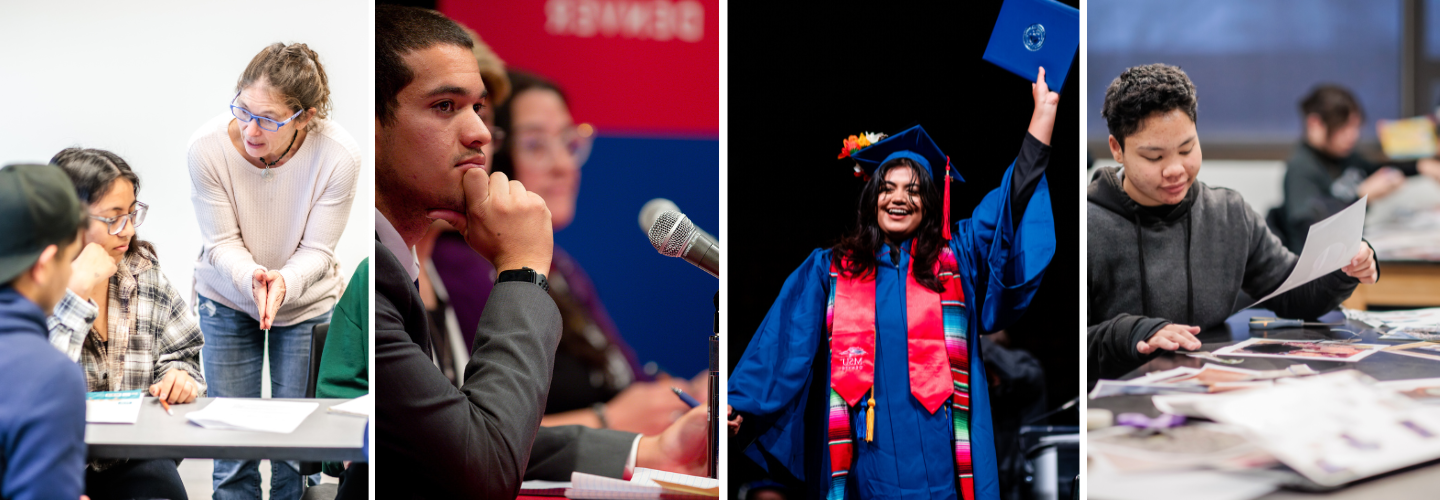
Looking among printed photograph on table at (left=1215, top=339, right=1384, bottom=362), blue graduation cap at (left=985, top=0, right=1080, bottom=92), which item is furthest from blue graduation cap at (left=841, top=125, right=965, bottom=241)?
printed photograph on table at (left=1215, top=339, right=1384, bottom=362)

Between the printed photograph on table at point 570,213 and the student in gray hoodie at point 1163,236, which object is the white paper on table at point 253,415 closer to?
the printed photograph on table at point 570,213

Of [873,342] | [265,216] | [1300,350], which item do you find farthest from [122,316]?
[1300,350]

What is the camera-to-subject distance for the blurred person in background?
9.75 ft

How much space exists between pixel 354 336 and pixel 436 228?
1.36 ft

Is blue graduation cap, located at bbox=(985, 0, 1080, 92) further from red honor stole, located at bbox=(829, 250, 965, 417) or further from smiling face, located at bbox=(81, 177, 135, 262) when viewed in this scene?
smiling face, located at bbox=(81, 177, 135, 262)

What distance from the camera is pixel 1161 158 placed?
2.94 m

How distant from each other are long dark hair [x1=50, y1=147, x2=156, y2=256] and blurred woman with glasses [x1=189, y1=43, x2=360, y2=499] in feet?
0.60

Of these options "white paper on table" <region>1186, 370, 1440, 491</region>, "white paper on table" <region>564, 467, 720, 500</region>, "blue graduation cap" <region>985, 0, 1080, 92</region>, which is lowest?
"white paper on table" <region>564, 467, 720, 500</region>

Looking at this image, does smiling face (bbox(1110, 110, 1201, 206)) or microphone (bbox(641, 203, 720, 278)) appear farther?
smiling face (bbox(1110, 110, 1201, 206))

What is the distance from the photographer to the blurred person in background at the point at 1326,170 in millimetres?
2971

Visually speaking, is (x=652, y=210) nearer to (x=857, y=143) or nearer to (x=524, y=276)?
(x=524, y=276)

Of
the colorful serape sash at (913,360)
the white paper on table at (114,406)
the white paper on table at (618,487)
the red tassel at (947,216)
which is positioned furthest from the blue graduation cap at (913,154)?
the white paper on table at (114,406)

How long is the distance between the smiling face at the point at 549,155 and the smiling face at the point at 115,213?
1154 mm

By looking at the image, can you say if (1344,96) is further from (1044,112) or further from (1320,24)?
(1044,112)
